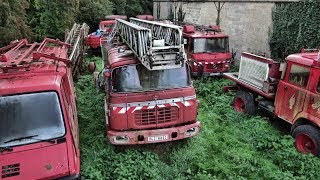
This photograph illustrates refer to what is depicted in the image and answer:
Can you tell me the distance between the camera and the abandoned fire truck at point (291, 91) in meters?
7.86

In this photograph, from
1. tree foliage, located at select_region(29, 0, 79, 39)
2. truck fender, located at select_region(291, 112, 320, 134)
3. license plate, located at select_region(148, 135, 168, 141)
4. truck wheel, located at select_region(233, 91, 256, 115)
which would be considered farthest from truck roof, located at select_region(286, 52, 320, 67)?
tree foliage, located at select_region(29, 0, 79, 39)

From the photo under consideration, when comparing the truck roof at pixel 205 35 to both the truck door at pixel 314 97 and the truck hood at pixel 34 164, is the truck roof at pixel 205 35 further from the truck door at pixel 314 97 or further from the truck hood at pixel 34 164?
the truck hood at pixel 34 164

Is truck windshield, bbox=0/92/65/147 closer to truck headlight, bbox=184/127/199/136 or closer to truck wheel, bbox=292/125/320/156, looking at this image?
truck headlight, bbox=184/127/199/136

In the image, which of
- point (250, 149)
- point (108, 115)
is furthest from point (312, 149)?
point (108, 115)

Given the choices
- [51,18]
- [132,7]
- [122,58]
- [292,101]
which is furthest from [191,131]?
[132,7]

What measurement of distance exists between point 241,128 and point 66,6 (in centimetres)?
1370

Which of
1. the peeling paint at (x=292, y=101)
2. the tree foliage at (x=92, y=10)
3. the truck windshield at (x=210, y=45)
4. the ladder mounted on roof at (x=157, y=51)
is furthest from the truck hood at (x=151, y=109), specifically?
the tree foliage at (x=92, y=10)

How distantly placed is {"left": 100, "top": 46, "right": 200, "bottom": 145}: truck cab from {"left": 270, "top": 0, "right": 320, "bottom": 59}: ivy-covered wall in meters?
8.19

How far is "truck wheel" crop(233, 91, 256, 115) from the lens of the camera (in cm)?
1030

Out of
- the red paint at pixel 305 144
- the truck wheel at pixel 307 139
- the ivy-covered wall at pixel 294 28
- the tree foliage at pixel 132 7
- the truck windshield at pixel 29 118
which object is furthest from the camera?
the tree foliage at pixel 132 7

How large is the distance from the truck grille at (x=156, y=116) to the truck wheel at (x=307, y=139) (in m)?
3.28

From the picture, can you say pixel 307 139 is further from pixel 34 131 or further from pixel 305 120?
pixel 34 131

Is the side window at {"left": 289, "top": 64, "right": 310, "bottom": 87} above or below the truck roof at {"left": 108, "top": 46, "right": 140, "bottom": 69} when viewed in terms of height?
below

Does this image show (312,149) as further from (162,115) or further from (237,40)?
Answer: (237,40)
